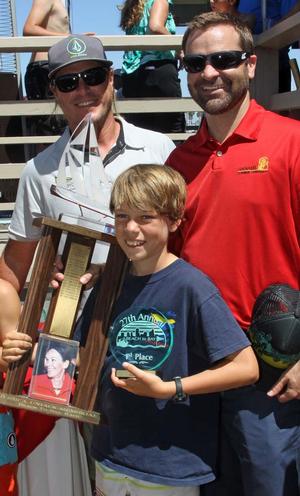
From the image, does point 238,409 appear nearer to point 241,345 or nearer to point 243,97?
point 241,345

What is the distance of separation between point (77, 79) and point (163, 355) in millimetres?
1181

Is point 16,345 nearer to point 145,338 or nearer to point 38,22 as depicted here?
point 145,338

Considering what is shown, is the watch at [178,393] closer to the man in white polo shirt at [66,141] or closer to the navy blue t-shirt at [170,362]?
the navy blue t-shirt at [170,362]

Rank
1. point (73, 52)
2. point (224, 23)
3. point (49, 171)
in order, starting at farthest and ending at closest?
point (49, 171) → point (73, 52) → point (224, 23)

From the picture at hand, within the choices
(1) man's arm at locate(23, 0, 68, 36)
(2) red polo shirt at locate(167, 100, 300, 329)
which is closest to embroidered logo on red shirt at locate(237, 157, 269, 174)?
(2) red polo shirt at locate(167, 100, 300, 329)

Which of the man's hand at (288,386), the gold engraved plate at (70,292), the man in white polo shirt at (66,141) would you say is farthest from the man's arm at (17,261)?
the man's hand at (288,386)

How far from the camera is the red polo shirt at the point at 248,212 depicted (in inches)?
78.2

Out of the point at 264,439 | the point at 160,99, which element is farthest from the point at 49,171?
the point at 160,99

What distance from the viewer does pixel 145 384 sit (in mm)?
1841

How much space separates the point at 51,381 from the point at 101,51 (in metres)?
1.33

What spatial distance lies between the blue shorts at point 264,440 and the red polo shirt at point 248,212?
262mm

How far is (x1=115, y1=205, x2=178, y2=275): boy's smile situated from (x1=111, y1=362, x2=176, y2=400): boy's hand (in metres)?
0.35

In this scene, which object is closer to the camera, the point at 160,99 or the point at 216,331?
the point at 216,331

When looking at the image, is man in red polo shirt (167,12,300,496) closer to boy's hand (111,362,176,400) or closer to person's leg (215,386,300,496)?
person's leg (215,386,300,496)
